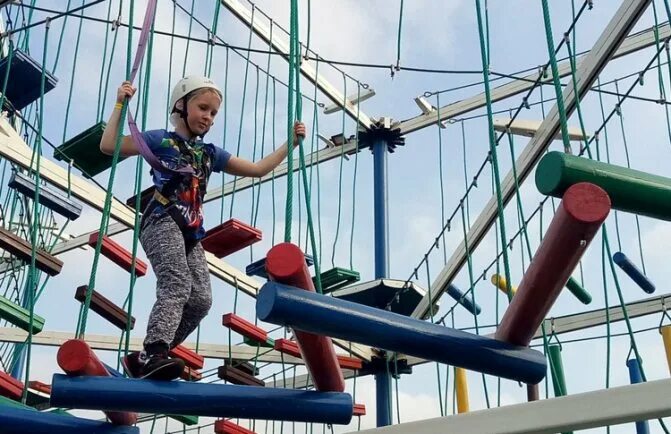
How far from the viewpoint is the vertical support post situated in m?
5.37

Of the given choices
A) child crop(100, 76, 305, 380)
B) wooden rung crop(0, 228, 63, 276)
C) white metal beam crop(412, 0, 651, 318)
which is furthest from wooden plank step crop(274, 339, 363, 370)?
child crop(100, 76, 305, 380)

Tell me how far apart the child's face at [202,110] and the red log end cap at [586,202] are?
114cm

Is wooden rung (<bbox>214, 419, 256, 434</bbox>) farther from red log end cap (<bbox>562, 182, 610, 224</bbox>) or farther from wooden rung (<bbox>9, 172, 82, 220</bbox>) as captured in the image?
red log end cap (<bbox>562, 182, 610, 224</bbox>)

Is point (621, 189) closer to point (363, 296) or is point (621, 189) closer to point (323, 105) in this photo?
point (363, 296)

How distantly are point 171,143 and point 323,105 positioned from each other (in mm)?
3987

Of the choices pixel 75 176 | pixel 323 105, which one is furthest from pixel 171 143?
pixel 323 105

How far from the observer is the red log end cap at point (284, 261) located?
1628 millimetres

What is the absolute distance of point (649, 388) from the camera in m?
1.45

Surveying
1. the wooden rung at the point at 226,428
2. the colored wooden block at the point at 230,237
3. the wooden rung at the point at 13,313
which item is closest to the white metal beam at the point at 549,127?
the colored wooden block at the point at 230,237

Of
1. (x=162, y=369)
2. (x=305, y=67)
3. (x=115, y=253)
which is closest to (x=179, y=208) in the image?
(x=162, y=369)

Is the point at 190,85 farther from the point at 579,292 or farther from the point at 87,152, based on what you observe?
the point at 579,292

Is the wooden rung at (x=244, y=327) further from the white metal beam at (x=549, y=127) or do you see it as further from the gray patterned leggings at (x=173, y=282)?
the gray patterned leggings at (x=173, y=282)

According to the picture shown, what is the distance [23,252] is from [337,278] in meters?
2.15

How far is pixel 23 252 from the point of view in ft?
11.0
